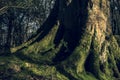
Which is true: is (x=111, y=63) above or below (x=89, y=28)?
below

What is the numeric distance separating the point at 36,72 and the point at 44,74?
564 millimetres

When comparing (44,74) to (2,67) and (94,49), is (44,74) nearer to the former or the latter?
(2,67)

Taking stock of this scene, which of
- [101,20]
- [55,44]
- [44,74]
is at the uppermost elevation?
[101,20]

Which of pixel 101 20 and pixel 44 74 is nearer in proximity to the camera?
pixel 44 74

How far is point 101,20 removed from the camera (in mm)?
26516

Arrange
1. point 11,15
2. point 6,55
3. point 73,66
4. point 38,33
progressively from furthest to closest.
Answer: point 11,15 < point 38,33 < point 6,55 < point 73,66

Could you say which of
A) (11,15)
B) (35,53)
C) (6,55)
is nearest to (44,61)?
(35,53)

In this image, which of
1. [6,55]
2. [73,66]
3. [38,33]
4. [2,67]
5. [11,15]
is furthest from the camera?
[11,15]

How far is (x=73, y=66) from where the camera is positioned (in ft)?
77.7

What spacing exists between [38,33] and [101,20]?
220 inches

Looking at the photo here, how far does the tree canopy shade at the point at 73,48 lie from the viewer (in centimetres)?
2294

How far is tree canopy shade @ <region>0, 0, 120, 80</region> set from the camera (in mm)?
22938

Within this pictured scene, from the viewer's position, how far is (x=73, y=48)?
1019 inches

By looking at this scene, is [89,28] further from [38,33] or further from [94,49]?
[38,33]
